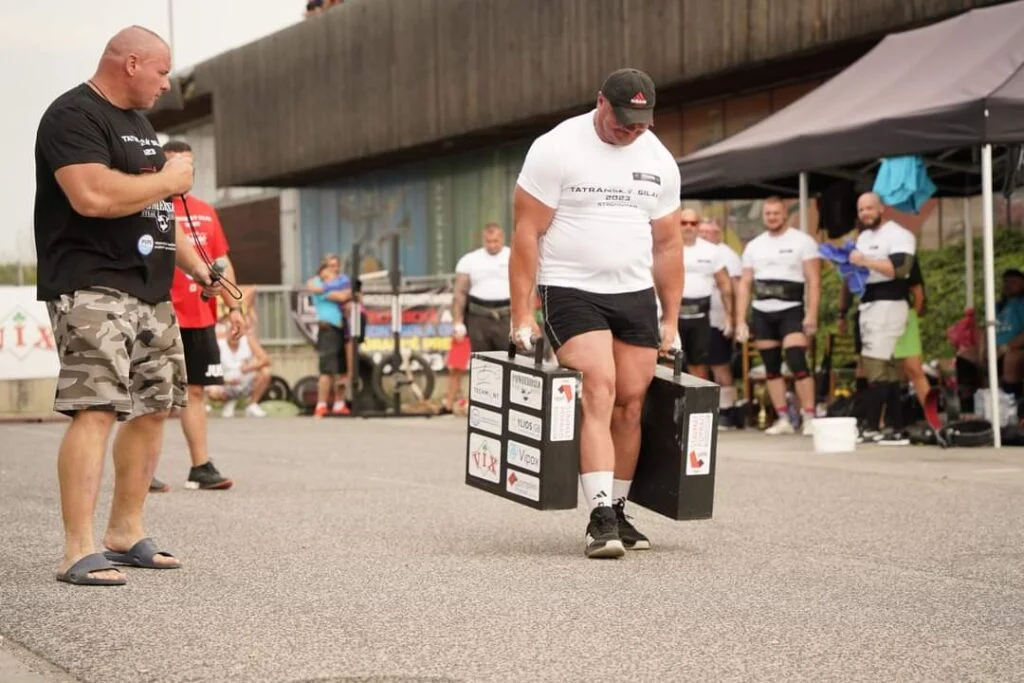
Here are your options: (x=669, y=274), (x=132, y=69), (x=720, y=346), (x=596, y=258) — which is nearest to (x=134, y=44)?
(x=132, y=69)

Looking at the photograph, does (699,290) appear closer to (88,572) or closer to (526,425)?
(526,425)

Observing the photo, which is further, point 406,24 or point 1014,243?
point 406,24

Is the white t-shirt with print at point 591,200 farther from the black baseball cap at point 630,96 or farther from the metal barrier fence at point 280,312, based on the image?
the metal barrier fence at point 280,312

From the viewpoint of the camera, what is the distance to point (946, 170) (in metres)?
16.4

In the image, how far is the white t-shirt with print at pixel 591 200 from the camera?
24.3 feet

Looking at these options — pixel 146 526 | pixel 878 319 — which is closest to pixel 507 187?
pixel 878 319

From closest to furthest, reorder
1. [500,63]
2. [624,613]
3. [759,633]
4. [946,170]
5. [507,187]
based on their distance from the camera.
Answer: [759,633] → [624,613] → [946,170] → [500,63] → [507,187]

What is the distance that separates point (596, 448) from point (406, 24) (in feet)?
82.9

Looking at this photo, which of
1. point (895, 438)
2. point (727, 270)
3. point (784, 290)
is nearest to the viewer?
point (895, 438)

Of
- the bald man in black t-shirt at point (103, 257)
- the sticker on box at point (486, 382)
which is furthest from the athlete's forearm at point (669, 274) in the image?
the bald man in black t-shirt at point (103, 257)

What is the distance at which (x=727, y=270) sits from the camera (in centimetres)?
1678

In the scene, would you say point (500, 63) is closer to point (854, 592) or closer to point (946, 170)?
point (946, 170)

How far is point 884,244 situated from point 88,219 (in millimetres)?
8938

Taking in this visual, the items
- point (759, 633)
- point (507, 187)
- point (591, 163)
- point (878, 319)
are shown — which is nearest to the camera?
point (759, 633)
